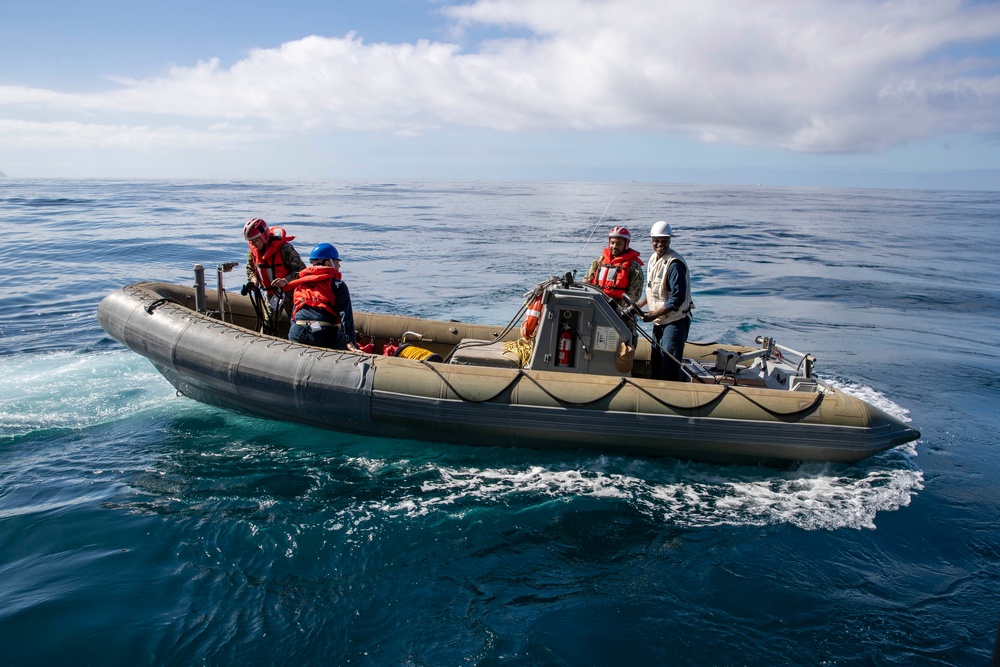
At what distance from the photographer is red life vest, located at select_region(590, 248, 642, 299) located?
6.74 metres

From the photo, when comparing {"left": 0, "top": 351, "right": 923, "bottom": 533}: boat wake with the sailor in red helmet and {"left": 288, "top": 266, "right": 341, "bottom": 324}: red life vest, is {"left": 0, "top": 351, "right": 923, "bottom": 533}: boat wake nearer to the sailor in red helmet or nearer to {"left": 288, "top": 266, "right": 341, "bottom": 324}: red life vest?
{"left": 288, "top": 266, "right": 341, "bottom": 324}: red life vest

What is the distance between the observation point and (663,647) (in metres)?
3.69

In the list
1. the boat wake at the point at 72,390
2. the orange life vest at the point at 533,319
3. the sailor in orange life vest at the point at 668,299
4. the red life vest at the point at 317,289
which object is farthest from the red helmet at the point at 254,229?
the sailor in orange life vest at the point at 668,299

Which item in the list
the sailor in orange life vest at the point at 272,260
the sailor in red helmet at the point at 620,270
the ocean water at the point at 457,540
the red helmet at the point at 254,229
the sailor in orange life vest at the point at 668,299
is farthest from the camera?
the sailor in red helmet at the point at 620,270

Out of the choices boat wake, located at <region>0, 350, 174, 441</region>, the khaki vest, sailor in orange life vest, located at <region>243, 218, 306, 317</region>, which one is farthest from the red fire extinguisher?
boat wake, located at <region>0, 350, 174, 441</region>

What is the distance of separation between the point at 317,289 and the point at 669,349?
138 inches

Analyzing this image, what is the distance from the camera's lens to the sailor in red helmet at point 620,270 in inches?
265

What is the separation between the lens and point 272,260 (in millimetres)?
6734

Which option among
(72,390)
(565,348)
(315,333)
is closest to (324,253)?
(315,333)

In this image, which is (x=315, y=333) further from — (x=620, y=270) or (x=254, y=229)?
(x=620, y=270)

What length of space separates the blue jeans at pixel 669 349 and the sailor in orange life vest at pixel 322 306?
3073mm

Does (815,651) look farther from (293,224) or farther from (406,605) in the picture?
(293,224)

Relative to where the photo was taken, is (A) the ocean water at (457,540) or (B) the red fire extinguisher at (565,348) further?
(B) the red fire extinguisher at (565,348)

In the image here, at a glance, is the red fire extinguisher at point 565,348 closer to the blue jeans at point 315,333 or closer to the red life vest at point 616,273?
the red life vest at point 616,273
